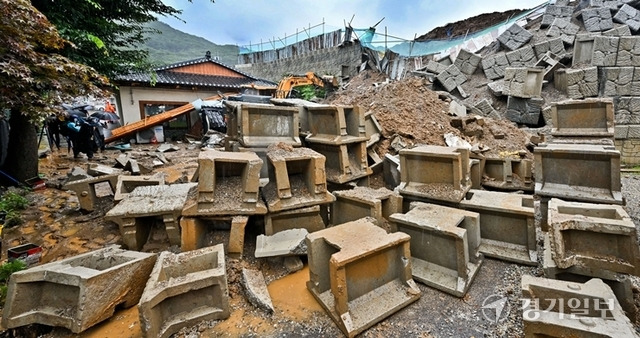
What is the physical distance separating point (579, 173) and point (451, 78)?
27.0 ft

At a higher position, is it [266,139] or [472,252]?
[266,139]

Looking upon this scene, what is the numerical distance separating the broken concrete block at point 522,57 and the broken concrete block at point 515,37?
0.69 meters

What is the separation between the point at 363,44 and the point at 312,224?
15294 mm

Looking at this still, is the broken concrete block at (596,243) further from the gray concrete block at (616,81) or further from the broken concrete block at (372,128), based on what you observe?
the gray concrete block at (616,81)

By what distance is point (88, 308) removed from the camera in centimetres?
225

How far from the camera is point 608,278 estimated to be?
2.12 m

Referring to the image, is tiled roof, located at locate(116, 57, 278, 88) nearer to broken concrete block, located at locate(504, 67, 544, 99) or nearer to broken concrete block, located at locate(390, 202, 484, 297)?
broken concrete block, located at locate(504, 67, 544, 99)

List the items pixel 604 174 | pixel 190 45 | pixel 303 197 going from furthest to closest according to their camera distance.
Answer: pixel 190 45 < pixel 303 197 < pixel 604 174

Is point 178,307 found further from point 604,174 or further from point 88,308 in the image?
point 604,174

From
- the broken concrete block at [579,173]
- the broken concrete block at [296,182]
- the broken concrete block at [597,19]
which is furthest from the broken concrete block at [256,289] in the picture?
the broken concrete block at [597,19]

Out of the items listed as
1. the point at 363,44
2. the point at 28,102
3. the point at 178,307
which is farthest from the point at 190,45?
the point at 178,307

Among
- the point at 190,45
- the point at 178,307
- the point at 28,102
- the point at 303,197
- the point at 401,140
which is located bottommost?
the point at 178,307

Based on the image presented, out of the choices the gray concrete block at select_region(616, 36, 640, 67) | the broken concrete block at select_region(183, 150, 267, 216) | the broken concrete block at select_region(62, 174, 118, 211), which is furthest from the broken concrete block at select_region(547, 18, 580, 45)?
the broken concrete block at select_region(62, 174, 118, 211)

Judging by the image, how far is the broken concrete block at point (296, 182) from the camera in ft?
11.0
